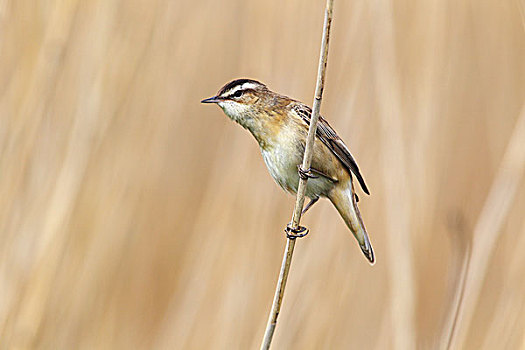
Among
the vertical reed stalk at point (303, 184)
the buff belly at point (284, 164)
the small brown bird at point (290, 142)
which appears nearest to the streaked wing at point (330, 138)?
the small brown bird at point (290, 142)

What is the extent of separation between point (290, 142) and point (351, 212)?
0.29 m

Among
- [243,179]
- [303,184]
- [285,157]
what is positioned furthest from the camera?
[243,179]

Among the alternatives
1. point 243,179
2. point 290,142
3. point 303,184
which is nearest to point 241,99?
point 290,142

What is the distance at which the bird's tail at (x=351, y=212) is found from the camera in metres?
1.87

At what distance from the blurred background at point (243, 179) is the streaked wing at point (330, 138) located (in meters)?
0.13

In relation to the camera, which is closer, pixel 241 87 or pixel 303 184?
pixel 303 184

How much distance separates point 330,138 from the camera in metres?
1.95

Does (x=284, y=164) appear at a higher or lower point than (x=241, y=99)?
lower

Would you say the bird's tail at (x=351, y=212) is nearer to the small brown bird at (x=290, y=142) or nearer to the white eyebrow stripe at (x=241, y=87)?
the small brown bird at (x=290, y=142)

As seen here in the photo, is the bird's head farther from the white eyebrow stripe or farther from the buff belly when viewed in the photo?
the buff belly

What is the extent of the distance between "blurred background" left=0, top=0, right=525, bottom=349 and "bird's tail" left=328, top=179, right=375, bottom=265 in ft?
0.33

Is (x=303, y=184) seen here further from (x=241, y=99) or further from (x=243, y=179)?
(x=243, y=179)
